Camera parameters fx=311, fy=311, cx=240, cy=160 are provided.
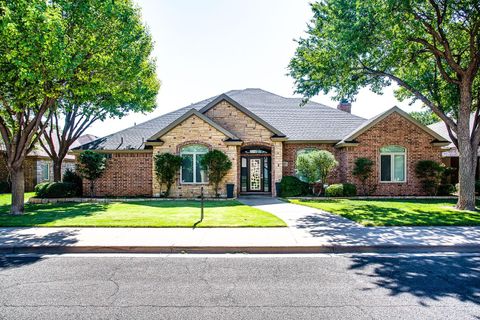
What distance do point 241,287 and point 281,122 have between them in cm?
1811

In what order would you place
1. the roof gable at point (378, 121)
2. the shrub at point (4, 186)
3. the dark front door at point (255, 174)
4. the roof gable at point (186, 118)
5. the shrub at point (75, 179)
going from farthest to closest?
1. the shrub at point (4, 186)
2. the dark front door at point (255, 174)
3. the shrub at point (75, 179)
4. the roof gable at point (378, 121)
5. the roof gable at point (186, 118)

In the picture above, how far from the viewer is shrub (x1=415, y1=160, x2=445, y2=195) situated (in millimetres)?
19016

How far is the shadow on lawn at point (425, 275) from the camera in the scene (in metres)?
4.85

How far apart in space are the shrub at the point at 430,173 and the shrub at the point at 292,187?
7.28 metres

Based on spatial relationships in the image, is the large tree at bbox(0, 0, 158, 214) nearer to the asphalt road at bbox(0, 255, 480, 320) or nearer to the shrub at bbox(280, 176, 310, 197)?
the asphalt road at bbox(0, 255, 480, 320)

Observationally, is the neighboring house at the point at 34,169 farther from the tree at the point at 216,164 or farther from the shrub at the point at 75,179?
→ the tree at the point at 216,164

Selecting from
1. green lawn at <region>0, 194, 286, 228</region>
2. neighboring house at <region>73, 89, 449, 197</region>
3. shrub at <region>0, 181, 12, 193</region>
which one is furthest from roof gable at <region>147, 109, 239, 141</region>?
shrub at <region>0, 181, 12, 193</region>

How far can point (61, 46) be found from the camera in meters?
10.1

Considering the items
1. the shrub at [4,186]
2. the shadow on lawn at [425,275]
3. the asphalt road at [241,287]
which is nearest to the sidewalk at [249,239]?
the asphalt road at [241,287]

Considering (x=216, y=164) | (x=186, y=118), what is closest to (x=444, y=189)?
(x=216, y=164)

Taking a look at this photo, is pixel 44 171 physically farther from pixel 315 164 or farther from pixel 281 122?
pixel 315 164

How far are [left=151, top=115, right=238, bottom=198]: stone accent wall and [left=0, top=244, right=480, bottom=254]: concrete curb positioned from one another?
1089 centimetres

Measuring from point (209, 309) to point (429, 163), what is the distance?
19.1 m

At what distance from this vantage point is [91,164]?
58.5ft
